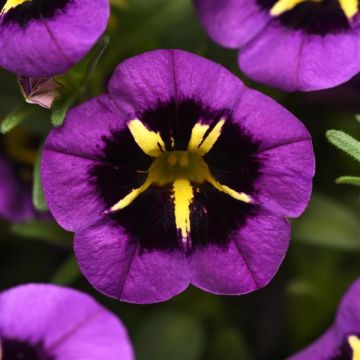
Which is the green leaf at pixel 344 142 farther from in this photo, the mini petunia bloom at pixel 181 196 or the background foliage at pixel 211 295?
the background foliage at pixel 211 295

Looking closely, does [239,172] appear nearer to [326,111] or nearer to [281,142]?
[281,142]

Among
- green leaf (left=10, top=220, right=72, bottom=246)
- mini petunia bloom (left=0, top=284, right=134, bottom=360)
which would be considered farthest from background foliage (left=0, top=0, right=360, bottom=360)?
mini petunia bloom (left=0, top=284, right=134, bottom=360)

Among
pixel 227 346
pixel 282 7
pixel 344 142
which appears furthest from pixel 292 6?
pixel 227 346

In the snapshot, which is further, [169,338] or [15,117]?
[169,338]

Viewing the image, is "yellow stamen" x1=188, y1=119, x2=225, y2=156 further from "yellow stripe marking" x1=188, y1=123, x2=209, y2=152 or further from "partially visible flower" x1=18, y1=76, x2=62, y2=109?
"partially visible flower" x1=18, y1=76, x2=62, y2=109

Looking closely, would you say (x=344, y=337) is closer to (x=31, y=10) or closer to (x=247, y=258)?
(x=247, y=258)

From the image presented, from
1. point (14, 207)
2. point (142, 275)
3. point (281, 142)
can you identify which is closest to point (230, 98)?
point (281, 142)

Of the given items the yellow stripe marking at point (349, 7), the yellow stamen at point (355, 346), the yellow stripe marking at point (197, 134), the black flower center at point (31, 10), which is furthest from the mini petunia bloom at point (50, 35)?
the yellow stamen at point (355, 346)
